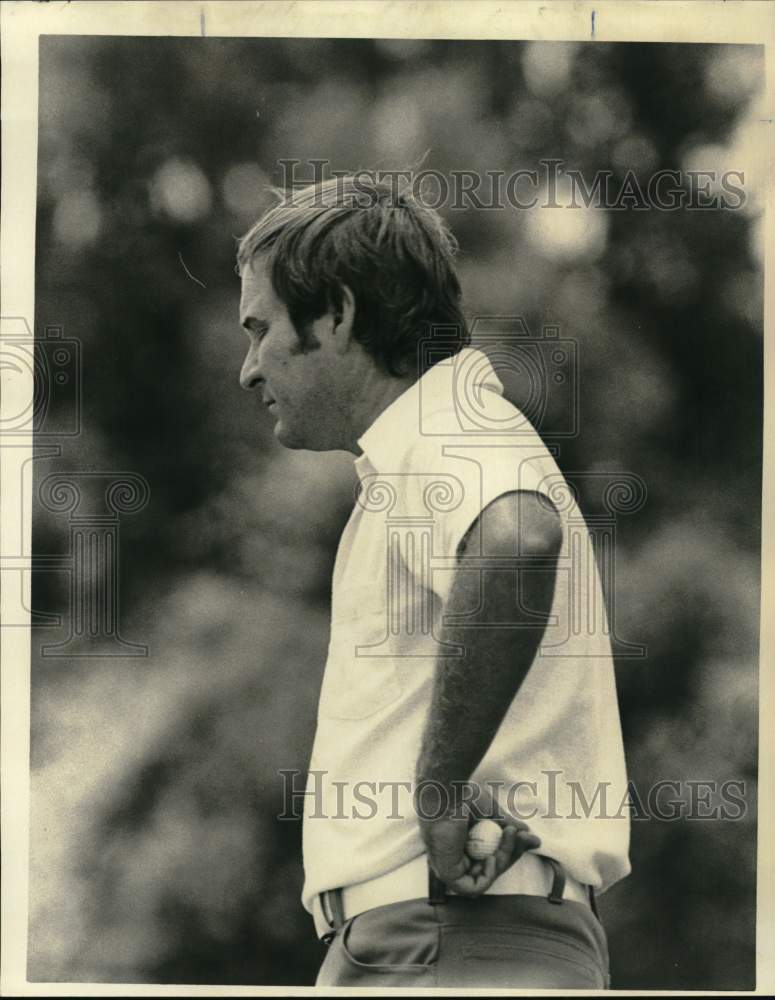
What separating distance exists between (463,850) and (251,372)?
0.99 meters

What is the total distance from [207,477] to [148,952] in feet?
3.07

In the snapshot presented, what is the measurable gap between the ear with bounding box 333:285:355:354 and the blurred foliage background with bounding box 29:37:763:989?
0.64ft

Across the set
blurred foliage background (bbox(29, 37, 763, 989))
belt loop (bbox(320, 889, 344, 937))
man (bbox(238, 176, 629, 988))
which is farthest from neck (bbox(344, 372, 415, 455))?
belt loop (bbox(320, 889, 344, 937))

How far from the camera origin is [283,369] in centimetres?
225

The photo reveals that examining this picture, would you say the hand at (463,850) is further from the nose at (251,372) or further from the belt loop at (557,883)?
the nose at (251,372)

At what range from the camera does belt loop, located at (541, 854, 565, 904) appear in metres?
2.16

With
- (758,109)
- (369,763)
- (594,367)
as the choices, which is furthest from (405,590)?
(758,109)

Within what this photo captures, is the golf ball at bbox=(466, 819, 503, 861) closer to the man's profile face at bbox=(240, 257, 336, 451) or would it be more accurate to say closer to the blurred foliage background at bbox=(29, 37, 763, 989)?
the blurred foliage background at bbox=(29, 37, 763, 989)

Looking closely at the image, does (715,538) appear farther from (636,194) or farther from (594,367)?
(636,194)

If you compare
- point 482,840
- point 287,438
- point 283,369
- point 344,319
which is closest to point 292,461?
point 287,438

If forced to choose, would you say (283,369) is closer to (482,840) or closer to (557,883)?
(482,840)

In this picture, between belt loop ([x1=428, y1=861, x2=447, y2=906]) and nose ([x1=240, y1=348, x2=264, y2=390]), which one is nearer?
belt loop ([x1=428, y1=861, x2=447, y2=906])

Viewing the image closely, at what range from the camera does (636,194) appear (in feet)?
7.43

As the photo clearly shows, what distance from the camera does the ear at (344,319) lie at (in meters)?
2.22
